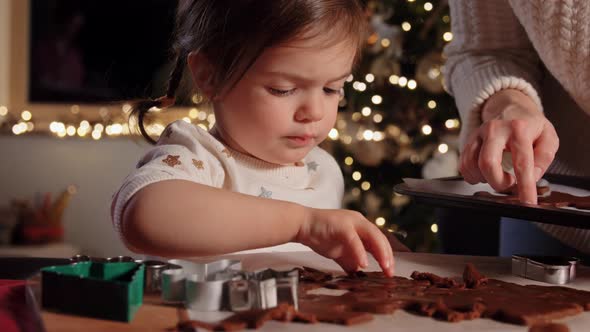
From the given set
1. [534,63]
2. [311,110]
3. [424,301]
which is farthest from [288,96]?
[534,63]

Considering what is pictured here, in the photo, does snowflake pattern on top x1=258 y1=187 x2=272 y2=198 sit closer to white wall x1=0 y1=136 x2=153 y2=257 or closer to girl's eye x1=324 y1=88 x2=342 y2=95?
girl's eye x1=324 y1=88 x2=342 y2=95

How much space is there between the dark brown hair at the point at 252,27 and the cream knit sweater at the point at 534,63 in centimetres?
27

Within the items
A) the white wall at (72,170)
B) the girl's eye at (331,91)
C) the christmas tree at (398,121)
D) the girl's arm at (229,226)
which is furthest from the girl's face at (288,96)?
the white wall at (72,170)

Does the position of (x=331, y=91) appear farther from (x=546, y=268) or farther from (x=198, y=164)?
(x=546, y=268)

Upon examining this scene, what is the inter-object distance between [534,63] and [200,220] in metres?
0.88

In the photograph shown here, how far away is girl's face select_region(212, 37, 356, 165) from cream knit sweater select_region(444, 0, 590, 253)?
0.31m

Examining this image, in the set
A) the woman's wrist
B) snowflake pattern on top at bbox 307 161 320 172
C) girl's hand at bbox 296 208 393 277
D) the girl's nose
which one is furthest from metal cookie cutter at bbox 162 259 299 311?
snowflake pattern on top at bbox 307 161 320 172

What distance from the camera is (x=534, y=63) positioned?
1.31 meters

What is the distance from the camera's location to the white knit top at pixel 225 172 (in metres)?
0.73

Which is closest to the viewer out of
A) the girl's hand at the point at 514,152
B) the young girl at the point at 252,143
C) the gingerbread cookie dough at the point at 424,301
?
the gingerbread cookie dough at the point at 424,301

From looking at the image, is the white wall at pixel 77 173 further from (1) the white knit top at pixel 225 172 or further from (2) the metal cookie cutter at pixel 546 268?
(2) the metal cookie cutter at pixel 546 268

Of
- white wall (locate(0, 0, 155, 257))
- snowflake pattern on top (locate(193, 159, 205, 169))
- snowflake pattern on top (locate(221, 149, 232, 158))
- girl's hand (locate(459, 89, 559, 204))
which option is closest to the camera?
girl's hand (locate(459, 89, 559, 204))

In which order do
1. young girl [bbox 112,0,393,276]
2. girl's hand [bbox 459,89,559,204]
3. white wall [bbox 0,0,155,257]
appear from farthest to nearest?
white wall [bbox 0,0,155,257] → girl's hand [bbox 459,89,559,204] → young girl [bbox 112,0,393,276]

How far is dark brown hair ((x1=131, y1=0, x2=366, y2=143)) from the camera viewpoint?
3.02 ft
